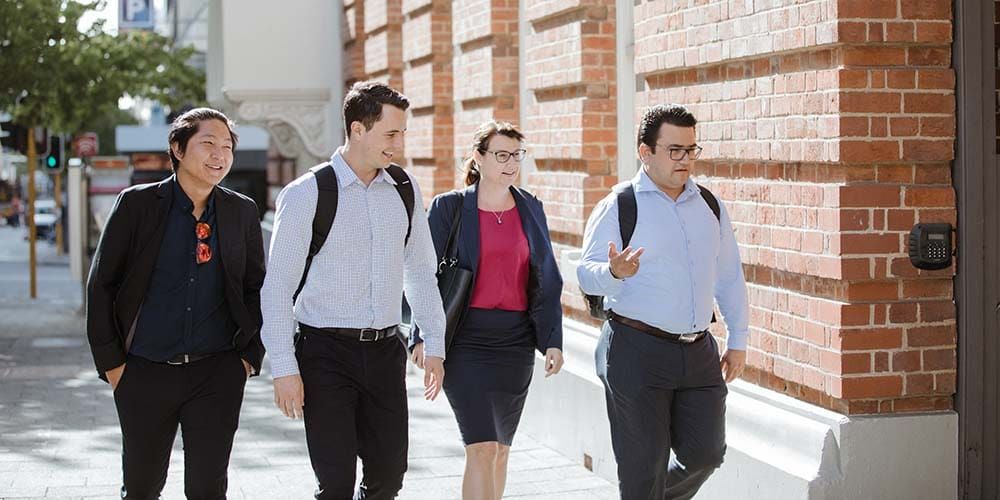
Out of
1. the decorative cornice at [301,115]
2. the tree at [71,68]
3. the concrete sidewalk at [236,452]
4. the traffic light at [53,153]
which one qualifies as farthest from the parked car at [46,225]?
the concrete sidewalk at [236,452]

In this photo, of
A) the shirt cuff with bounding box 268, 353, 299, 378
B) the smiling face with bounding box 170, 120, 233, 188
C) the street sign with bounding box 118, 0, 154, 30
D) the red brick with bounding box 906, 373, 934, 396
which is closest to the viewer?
the shirt cuff with bounding box 268, 353, 299, 378

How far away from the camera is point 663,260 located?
5855mm

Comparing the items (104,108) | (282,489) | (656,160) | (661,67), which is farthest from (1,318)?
(656,160)

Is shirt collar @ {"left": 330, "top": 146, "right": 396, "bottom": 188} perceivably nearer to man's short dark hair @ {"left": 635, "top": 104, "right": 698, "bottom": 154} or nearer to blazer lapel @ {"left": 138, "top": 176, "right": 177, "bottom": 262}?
blazer lapel @ {"left": 138, "top": 176, "right": 177, "bottom": 262}

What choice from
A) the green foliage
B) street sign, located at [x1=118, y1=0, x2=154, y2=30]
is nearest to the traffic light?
the green foliage

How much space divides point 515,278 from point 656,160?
0.98 metres

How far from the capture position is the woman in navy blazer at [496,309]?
655 cm

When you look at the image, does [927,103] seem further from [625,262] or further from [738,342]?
[625,262]

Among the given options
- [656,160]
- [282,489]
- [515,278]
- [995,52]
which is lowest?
[282,489]

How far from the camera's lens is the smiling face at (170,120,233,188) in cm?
569

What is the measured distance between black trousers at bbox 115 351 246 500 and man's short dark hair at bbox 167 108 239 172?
75 centimetres

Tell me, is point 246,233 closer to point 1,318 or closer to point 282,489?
point 282,489

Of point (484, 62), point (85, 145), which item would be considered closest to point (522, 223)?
point (484, 62)

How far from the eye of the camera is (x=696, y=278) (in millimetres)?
5902
